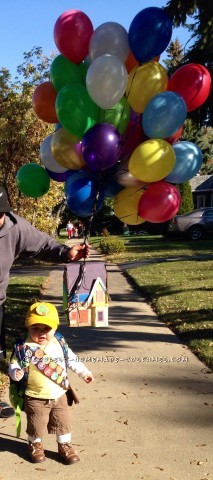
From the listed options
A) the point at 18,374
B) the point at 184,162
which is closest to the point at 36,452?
the point at 18,374

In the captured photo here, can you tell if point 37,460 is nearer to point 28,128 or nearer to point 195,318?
point 195,318

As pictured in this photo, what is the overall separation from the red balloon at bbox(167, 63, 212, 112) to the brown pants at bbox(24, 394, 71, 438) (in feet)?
7.96

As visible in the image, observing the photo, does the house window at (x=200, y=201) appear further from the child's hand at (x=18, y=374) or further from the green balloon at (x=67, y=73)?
the child's hand at (x=18, y=374)

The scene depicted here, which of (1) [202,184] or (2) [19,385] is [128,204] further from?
(1) [202,184]

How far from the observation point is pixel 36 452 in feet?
11.3

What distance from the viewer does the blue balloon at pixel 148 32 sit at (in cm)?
398

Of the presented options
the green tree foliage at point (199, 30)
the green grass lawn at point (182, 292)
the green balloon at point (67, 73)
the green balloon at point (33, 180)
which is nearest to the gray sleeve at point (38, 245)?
the green balloon at point (33, 180)

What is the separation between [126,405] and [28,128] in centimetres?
1270

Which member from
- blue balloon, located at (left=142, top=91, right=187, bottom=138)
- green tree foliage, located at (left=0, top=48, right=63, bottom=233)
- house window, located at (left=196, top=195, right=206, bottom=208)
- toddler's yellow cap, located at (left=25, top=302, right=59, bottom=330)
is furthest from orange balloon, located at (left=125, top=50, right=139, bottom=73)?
house window, located at (left=196, top=195, right=206, bottom=208)

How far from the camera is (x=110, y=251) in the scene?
1930 cm

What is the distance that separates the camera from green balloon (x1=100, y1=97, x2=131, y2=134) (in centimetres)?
412

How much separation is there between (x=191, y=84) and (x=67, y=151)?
3.59ft

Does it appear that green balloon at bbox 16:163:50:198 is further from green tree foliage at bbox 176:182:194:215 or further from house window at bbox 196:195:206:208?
house window at bbox 196:195:206:208

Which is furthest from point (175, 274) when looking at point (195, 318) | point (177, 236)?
point (177, 236)
